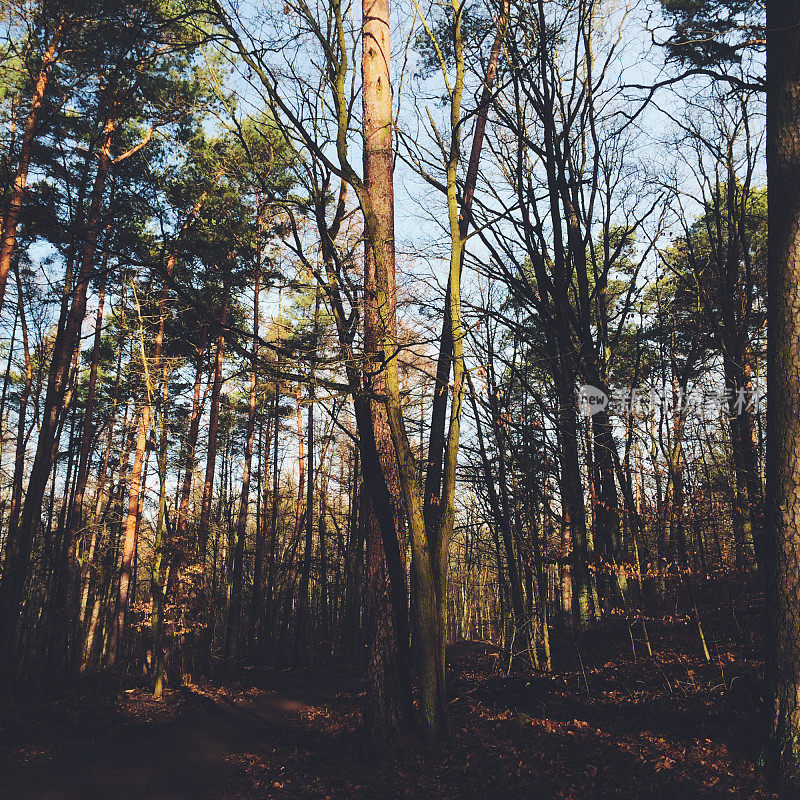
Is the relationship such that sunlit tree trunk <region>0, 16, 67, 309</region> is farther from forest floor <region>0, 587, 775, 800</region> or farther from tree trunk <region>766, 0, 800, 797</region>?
tree trunk <region>766, 0, 800, 797</region>

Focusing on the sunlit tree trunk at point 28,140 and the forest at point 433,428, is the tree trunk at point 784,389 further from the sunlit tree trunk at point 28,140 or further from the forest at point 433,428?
the sunlit tree trunk at point 28,140

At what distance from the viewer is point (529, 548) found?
901cm

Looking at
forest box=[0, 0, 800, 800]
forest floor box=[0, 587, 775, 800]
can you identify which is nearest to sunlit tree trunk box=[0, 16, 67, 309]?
forest box=[0, 0, 800, 800]

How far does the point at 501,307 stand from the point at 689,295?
4.60 m

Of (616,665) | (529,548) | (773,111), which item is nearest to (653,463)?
(529,548)

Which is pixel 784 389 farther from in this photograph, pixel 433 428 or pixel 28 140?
pixel 28 140

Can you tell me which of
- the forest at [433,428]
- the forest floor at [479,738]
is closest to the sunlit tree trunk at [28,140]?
the forest at [433,428]

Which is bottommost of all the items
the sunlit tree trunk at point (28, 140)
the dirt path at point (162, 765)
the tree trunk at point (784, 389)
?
the dirt path at point (162, 765)

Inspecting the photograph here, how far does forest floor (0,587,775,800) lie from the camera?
190 inches

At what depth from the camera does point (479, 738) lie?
18.8ft

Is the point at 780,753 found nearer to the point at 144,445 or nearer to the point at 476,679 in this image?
the point at 476,679

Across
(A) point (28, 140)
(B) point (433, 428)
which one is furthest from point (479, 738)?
(A) point (28, 140)

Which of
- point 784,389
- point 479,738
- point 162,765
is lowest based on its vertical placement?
point 162,765

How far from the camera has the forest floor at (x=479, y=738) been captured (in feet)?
15.8
